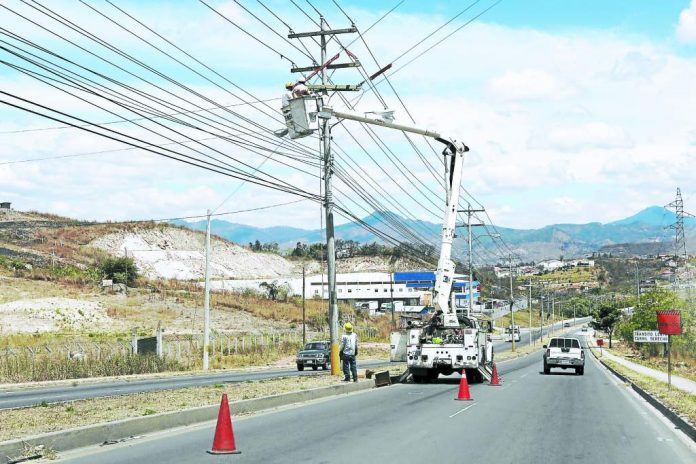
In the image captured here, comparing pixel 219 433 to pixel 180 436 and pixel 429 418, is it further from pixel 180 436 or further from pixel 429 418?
pixel 429 418

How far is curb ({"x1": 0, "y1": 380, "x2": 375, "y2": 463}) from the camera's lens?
1117 cm

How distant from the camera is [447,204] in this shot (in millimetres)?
30812

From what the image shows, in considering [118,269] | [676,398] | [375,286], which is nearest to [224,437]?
[676,398]

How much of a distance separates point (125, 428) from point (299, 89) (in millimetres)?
12655

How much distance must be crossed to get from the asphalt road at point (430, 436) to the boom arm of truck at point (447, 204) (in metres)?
6.88

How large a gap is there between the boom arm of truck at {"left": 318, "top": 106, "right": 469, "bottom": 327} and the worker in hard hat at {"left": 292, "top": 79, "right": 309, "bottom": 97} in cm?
463

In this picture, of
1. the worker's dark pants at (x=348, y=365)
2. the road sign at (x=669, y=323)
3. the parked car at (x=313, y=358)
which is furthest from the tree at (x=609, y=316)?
the worker's dark pants at (x=348, y=365)

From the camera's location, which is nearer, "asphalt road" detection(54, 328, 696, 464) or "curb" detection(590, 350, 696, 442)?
"asphalt road" detection(54, 328, 696, 464)

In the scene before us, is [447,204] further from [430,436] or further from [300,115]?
[430,436]

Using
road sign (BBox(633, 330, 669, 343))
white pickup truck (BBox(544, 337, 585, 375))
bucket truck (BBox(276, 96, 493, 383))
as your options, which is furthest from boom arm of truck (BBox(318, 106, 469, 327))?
road sign (BBox(633, 330, 669, 343))

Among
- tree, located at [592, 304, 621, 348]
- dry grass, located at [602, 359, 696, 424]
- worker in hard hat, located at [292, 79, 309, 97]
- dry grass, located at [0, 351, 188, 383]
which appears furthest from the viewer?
tree, located at [592, 304, 621, 348]

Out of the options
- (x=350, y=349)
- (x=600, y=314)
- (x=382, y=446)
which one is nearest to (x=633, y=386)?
(x=350, y=349)

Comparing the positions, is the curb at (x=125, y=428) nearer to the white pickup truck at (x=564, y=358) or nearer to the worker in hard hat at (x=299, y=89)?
the worker in hard hat at (x=299, y=89)

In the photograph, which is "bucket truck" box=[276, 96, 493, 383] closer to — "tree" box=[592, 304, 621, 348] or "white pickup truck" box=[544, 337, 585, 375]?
"white pickup truck" box=[544, 337, 585, 375]
